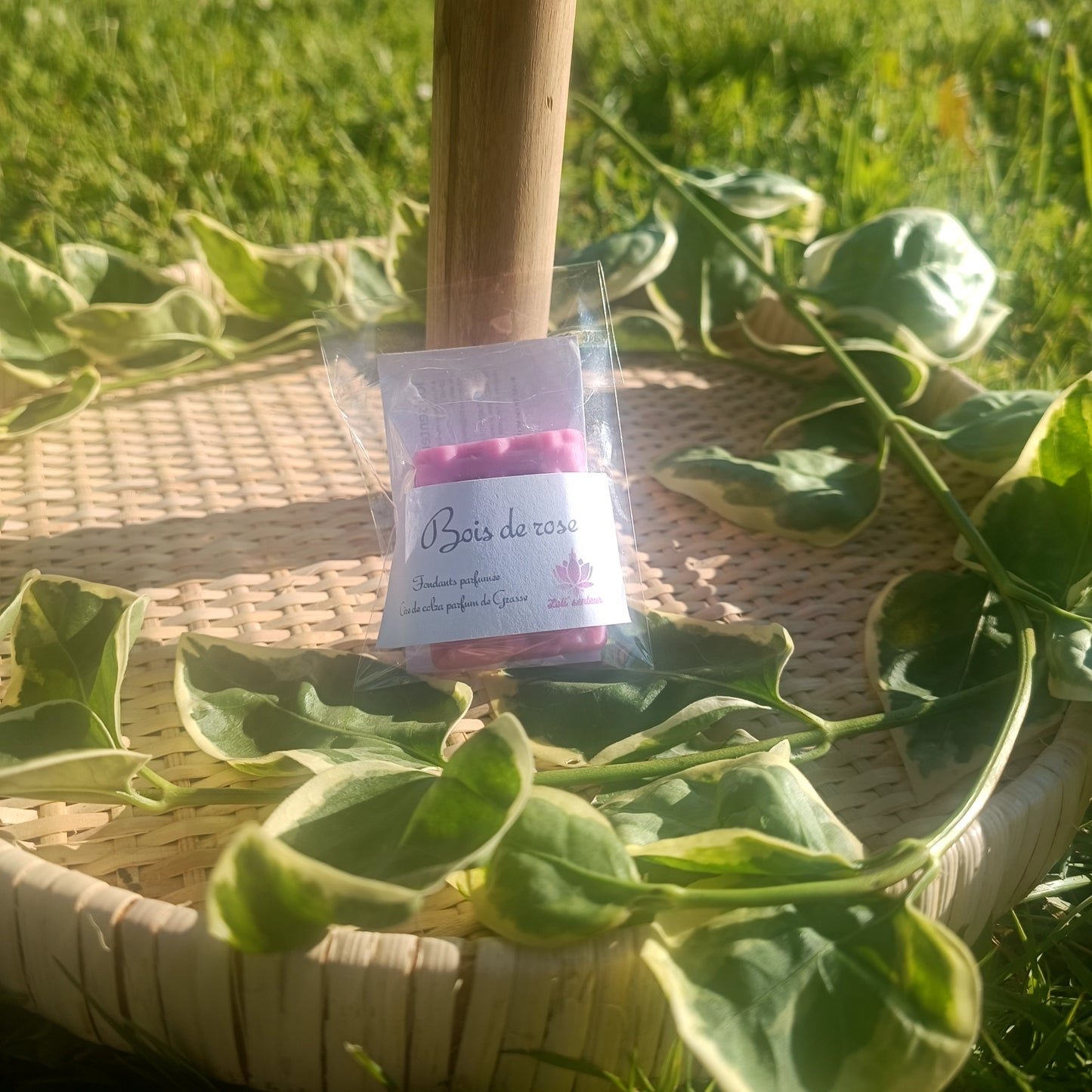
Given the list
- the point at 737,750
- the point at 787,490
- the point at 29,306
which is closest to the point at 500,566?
the point at 737,750

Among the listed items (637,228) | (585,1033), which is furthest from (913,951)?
(637,228)

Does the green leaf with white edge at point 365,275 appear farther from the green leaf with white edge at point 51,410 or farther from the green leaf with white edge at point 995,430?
the green leaf with white edge at point 995,430

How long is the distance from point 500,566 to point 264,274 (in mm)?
440

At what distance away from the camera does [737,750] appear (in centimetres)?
54

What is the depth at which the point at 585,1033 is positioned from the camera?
0.44 metres

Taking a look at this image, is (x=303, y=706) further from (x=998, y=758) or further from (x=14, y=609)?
(x=998, y=758)

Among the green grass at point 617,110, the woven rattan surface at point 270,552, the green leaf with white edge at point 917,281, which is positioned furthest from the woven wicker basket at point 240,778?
the green grass at point 617,110

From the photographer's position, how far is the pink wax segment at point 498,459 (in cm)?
59

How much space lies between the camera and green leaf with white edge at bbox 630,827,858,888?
1.41ft

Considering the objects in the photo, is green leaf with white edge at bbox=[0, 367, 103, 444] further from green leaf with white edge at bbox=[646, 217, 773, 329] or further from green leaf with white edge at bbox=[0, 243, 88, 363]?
green leaf with white edge at bbox=[646, 217, 773, 329]

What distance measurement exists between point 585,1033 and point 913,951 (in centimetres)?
12

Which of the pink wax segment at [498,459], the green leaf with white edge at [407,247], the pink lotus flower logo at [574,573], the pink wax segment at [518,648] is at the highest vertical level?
the green leaf with white edge at [407,247]

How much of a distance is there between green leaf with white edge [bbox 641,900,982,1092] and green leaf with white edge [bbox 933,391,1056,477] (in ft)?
1.29

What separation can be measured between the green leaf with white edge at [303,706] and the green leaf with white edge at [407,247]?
405 millimetres
